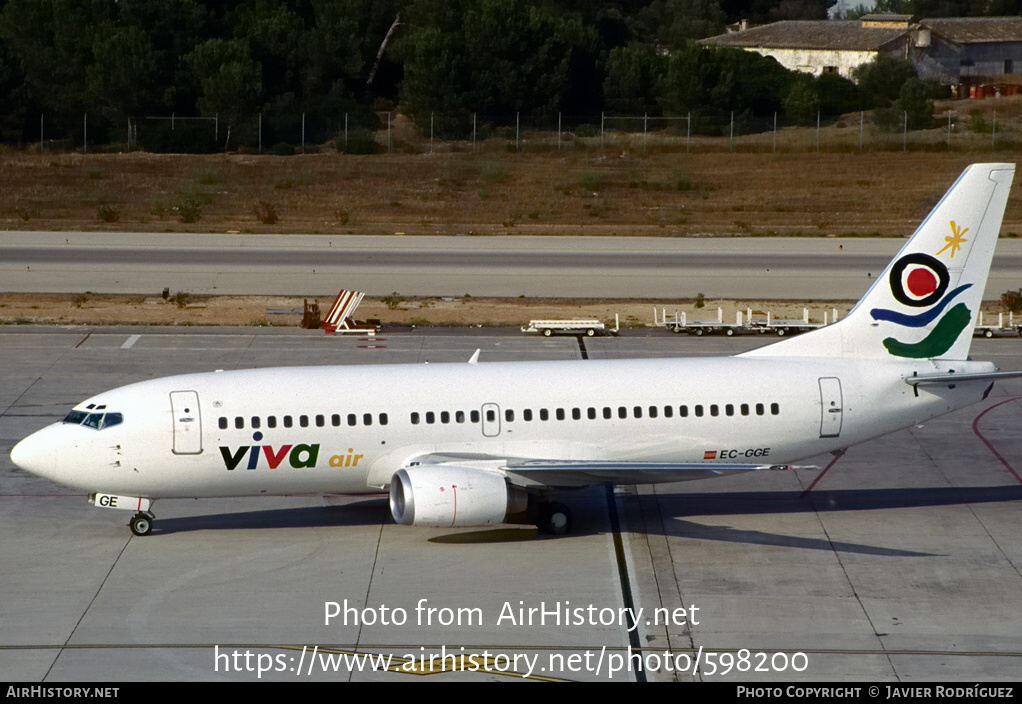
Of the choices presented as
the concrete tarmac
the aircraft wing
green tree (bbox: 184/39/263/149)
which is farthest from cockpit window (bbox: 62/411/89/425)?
green tree (bbox: 184/39/263/149)

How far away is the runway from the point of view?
62.6m

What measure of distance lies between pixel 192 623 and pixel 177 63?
3971 inches

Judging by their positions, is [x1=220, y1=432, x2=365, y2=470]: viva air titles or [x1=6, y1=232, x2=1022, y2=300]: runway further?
[x1=6, y1=232, x2=1022, y2=300]: runway

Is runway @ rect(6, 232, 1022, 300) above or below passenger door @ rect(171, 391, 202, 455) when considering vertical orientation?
below

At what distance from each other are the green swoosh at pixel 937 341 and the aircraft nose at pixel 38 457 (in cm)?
1843

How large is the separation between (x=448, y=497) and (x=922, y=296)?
12054 millimetres

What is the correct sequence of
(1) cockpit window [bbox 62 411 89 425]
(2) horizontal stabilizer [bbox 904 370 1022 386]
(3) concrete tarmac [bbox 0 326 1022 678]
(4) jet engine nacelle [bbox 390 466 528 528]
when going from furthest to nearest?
1. (2) horizontal stabilizer [bbox 904 370 1022 386]
2. (1) cockpit window [bbox 62 411 89 425]
3. (4) jet engine nacelle [bbox 390 466 528 528]
4. (3) concrete tarmac [bbox 0 326 1022 678]

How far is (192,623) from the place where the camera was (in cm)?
2275

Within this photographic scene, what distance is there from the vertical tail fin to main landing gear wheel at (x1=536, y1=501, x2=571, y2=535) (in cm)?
652

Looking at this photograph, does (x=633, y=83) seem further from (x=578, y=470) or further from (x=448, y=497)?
(x=448, y=497)

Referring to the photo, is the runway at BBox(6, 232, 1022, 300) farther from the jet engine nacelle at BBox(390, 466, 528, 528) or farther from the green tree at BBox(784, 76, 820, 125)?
the green tree at BBox(784, 76, 820, 125)

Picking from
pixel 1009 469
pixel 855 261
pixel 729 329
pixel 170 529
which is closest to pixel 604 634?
pixel 170 529

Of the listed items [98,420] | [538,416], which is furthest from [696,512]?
[98,420]

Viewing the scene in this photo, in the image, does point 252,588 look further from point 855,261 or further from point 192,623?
point 855,261
